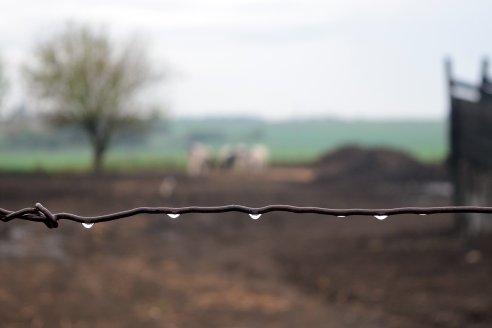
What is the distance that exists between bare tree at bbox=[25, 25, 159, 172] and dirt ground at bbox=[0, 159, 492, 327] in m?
9.05

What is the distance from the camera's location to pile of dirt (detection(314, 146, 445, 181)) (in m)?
26.2

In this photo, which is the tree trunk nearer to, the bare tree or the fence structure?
the bare tree

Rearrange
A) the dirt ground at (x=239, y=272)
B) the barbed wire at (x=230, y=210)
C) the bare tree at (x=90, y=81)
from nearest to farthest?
the barbed wire at (x=230, y=210), the dirt ground at (x=239, y=272), the bare tree at (x=90, y=81)

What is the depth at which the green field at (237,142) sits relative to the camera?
2861 cm

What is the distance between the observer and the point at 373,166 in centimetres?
2919

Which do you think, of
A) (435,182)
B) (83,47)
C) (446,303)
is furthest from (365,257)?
(83,47)

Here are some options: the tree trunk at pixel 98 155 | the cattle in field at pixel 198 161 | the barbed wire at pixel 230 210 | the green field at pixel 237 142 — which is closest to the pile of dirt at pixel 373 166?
the green field at pixel 237 142

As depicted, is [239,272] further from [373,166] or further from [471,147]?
[373,166]

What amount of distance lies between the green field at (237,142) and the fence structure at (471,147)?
17851mm

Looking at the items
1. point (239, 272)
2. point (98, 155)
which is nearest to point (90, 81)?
point (98, 155)

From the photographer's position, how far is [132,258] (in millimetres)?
11312

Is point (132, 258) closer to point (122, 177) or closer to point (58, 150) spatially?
point (122, 177)

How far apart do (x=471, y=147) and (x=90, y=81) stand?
1828 centimetres

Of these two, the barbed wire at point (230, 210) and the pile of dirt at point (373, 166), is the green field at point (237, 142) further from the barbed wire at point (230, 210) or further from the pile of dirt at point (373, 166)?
the barbed wire at point (230, 210)
